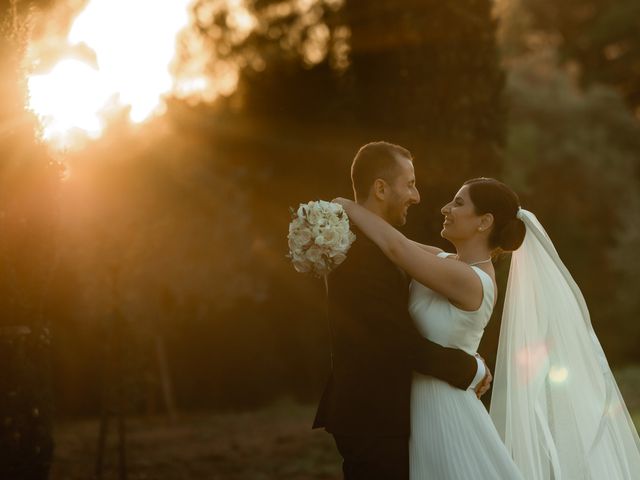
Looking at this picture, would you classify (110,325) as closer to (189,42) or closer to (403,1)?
(403,1)

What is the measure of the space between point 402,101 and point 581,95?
1923 cm

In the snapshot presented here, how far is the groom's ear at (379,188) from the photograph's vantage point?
4.72 m

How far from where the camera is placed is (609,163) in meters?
26.2

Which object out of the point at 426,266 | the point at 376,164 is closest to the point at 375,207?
the point at 376,164

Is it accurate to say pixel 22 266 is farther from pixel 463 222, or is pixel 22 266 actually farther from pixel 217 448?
pixel 217 448

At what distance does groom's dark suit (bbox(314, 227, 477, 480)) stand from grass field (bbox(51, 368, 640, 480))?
5395mm

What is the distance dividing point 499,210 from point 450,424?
124 cm

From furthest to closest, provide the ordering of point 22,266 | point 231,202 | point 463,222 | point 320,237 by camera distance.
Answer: point 231,202 < point 22,266 < point 463,222 < point 320,237

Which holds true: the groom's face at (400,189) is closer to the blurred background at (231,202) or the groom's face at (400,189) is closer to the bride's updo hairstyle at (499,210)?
the bride's updo hairstyle at (499,210)

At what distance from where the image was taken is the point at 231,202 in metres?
15.9

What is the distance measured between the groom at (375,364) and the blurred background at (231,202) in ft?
11.2

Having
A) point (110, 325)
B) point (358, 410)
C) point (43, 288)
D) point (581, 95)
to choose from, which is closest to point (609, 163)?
point (581, 95)

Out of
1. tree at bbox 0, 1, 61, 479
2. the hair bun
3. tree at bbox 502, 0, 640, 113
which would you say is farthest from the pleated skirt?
tree at bbox 502, 0, 640, 113

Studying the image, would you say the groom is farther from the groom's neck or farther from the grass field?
the grass field
